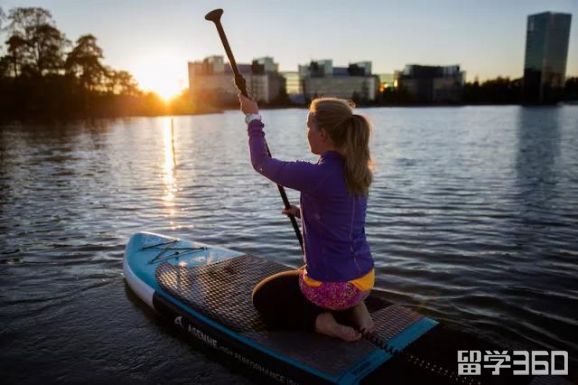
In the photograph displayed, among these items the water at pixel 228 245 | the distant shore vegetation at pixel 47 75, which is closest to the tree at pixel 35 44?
the distant shore vegetation at pixel 47 75

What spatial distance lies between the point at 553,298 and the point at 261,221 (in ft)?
22.0

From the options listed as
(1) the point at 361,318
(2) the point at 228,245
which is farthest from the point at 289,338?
(2) the point at 228,245

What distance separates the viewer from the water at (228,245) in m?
5.44

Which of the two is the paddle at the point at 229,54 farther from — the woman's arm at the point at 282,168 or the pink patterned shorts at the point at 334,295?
the pink patterned shorts at the point at 334,295

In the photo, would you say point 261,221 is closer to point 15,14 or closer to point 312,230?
point 312,230

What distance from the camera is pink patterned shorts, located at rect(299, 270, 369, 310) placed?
387 centimetres

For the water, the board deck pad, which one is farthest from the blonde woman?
the water

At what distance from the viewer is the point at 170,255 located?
23.0 ft

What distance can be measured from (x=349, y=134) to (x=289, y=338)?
216 centimetres

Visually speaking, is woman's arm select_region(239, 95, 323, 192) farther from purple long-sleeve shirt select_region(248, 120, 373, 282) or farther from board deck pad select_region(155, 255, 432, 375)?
board deck pad select_region(155, 255, 432, 375)

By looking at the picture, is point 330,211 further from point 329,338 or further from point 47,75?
point 47,75

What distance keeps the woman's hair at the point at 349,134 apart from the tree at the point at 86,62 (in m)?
98.1

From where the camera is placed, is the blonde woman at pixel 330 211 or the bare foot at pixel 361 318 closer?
the blonde woman at pixel 330 211

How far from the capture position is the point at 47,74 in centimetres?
8438
